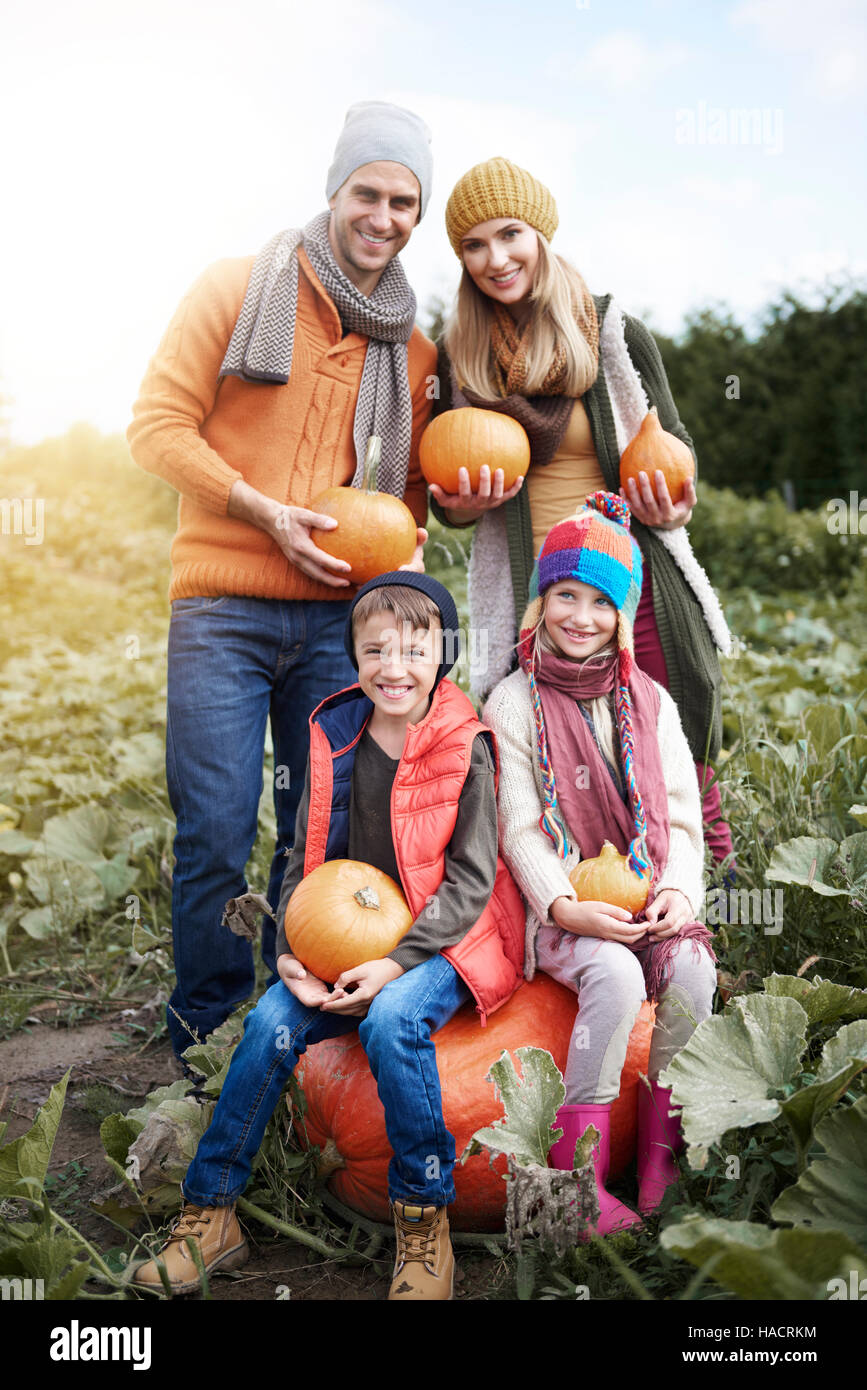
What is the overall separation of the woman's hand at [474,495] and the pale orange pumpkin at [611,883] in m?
0.96

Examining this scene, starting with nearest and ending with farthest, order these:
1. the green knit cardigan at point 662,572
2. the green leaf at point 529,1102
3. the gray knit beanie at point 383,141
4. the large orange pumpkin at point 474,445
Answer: the green leaf at point 529,1102 → the gray knit beanie at point 383,141 → the large orange pumpkin at point 474,445 → the green knit cardigan at point 662,572

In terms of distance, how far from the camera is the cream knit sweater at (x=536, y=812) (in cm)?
234

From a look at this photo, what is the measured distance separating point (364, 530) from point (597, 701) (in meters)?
0.70

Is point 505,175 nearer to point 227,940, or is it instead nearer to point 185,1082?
point 227,940

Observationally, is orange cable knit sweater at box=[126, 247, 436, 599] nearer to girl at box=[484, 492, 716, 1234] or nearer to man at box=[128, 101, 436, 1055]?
man at box=[128, 101, 436, 1055]

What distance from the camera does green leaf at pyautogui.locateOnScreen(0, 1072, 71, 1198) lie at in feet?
6.73

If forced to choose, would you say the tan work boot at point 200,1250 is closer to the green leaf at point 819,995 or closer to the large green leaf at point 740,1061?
the large green leaf at point 740,1061

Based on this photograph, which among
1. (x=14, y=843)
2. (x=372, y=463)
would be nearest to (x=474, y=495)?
(x=372, y=463)

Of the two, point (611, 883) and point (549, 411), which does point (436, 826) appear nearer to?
point (611, 883)

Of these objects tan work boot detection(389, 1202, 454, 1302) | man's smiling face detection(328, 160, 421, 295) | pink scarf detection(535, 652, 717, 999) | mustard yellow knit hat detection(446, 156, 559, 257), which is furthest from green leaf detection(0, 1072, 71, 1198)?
mustard yellow knit hat detection(446, 156, 559, 257)

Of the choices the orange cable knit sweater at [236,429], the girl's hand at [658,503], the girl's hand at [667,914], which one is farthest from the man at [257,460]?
the girl's hand at [667,914]

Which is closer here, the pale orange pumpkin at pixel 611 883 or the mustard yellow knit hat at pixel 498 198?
the pale orange pumpkin at pixel 611 883

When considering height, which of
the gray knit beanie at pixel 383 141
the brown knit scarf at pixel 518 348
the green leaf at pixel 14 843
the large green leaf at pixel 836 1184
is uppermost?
the gray knit beanie at pixel 383 141
